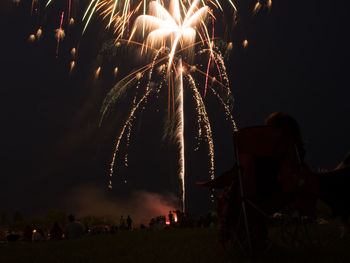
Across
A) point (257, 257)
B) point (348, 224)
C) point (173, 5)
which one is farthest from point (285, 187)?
point (173, 5)

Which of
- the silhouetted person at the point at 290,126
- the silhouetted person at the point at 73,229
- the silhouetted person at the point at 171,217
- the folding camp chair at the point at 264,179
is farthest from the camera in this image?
the silhouetted person at the point at 171,217

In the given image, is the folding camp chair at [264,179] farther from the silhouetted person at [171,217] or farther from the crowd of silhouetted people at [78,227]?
the silhouetted person at [171,217]

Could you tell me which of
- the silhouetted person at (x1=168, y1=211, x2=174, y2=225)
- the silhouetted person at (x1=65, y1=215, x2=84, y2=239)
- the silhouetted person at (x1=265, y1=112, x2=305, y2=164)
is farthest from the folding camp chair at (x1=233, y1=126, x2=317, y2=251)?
the silhouetted person at (x1=168, y1=211, x2=174, y2=225)

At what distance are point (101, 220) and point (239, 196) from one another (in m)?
98.4

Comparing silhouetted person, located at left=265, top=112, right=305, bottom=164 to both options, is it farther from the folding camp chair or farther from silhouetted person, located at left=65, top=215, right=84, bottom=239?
silhouetted person, located at left=65, top=215, right=84, bottom=239

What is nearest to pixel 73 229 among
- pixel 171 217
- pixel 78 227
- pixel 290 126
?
pixel 78 227

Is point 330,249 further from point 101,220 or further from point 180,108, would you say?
point 101,220

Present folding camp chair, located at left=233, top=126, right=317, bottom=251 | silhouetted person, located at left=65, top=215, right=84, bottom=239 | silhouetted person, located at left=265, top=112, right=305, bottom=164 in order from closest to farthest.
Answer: folding camp chair, located at left=233, top=126, right=317, bottom=251, silhouetted person, located at left=265, top=112, right=305, bottom=164, silhouetted person, located at left=65, top=215, right=84, bottom=239

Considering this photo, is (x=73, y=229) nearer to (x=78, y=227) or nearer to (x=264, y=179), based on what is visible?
(x=78, y=227)

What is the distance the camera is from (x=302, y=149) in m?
3.46

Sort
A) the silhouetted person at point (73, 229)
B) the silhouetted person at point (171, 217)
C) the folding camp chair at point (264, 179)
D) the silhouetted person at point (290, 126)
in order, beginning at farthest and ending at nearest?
1. the silhouetted person at point (171, 217)
2. the silhouetted person at point (73, 229)
3. the silhouetted person at point (290, 126)
4. the folding camp chair at point (264, 179)

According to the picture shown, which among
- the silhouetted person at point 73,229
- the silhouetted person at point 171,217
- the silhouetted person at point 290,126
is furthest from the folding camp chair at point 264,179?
the silhouetted person at point 171,217

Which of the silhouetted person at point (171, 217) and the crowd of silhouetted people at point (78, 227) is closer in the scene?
the crowd of silhouetted people at point (78, 227)

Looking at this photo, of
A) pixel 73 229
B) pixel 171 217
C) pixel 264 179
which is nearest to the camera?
pixel 264 179
